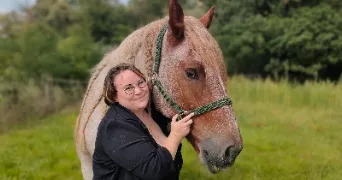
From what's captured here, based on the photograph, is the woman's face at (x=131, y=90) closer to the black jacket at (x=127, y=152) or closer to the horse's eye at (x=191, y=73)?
the black jacket at (x=127, y=152)

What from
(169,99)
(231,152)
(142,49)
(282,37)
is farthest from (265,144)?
(282,37)

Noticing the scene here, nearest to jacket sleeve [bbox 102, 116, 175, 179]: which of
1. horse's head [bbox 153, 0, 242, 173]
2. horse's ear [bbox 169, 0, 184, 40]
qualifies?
horse's head [bbox 153, 0, 242, 173]

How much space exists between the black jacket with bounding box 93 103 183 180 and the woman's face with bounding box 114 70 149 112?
0.04 m

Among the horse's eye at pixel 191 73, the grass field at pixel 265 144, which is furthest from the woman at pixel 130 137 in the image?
the grass field at pixel 265 144

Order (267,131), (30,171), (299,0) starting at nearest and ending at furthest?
(30,171)
(267,131)
(299,0)

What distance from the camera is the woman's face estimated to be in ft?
6.45

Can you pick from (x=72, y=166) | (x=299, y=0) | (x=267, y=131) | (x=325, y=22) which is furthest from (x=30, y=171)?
(x=299, y=0)

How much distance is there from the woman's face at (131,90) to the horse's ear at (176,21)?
1.04ft

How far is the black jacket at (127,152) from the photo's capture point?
5.92 feet

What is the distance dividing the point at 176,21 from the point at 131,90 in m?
0.45

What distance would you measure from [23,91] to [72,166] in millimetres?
5502

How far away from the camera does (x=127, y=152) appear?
5.98 ft

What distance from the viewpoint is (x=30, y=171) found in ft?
18.6

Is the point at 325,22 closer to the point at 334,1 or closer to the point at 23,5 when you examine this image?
the point at 334,1
